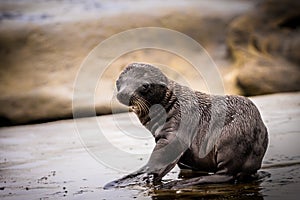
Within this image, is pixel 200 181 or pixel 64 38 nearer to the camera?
pixel 200 181

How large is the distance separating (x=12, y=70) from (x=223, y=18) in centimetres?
369

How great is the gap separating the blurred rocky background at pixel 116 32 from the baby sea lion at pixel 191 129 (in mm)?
5004

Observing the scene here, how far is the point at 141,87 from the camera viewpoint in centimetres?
407

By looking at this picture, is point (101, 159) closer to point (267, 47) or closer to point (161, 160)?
point (161, 160)

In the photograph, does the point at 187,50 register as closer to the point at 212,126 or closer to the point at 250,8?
the point at 250,8

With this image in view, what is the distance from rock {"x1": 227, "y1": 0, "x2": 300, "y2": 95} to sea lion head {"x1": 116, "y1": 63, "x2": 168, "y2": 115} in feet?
18.8

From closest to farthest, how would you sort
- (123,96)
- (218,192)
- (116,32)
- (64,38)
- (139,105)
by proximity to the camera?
1. (218,192)
2. (123,96)
3. (139,105)
4. (64,38)
5. (116,32)

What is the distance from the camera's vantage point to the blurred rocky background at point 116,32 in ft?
30.8

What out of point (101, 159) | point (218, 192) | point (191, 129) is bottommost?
point (218, 192)

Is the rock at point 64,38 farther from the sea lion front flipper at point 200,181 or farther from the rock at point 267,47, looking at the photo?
the sea lion front flipper at point 200,181

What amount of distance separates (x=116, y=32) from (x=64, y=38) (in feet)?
2.81

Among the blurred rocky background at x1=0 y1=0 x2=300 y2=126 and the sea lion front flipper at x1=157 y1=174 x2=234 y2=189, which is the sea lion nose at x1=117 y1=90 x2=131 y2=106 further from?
the blurred rocky background at x1=0 y1=0 x2=300 y2=126

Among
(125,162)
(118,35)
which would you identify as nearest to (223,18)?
(118,35)

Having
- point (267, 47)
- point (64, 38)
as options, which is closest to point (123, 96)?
point (64, 38)
